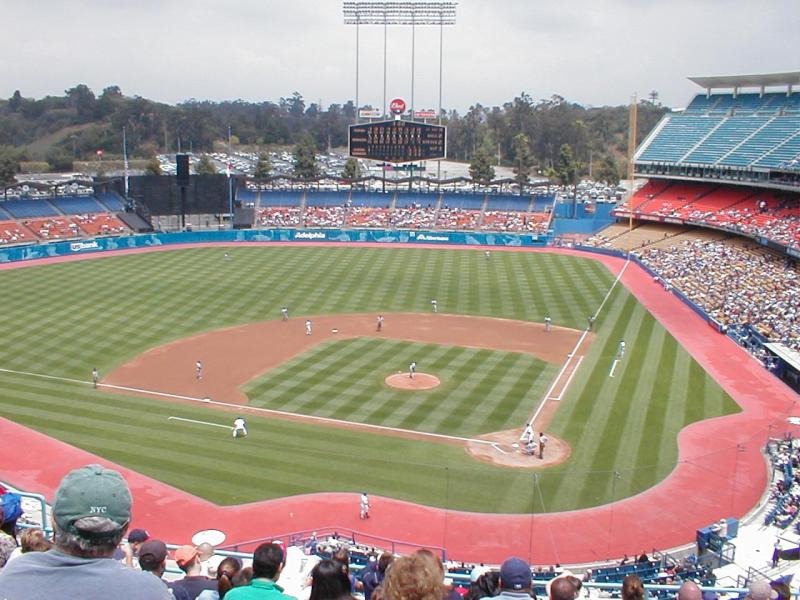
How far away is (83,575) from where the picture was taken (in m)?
3.61

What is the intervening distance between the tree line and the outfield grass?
84980 millimetres

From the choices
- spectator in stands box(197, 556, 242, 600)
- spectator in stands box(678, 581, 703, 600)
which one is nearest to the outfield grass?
spectator in stands box(197, 556, 242, 600)

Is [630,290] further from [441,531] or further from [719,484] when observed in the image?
[441,531]

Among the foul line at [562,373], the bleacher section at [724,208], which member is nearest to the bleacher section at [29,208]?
the foul line at [562,373]

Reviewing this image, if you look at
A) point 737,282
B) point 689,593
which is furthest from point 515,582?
point 737,282

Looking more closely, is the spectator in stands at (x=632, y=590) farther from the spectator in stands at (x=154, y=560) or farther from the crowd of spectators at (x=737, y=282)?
the crowd of spectators at (x=737, y=282)

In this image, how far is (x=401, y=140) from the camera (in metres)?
82.7

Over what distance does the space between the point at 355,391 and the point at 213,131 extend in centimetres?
15523

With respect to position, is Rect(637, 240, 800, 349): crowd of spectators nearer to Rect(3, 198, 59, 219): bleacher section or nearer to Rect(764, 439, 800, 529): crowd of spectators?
Rect(764, 439, 800, 529): crowd of spectators

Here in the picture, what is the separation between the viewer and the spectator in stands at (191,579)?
6.78 m

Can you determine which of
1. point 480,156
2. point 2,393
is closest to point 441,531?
point 2,393

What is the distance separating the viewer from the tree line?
155125 mm

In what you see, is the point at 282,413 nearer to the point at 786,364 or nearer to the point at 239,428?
the point at 239,428

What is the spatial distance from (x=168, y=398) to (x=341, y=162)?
143398 mm
